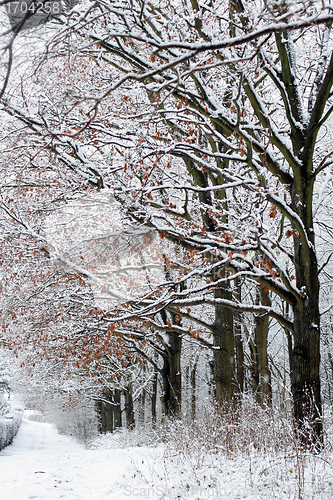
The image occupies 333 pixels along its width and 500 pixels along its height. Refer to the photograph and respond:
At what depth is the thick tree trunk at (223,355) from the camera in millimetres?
8616

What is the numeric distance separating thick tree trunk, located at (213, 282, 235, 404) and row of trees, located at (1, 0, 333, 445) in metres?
0.03

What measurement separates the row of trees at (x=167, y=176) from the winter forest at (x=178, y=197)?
0.05 m

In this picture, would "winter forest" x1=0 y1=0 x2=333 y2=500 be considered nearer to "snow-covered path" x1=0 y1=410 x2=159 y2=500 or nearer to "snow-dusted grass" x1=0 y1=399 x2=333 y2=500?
"snow-dusted grass" x1=0 y1=399 x2=333 y2=500

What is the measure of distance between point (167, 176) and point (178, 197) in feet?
2.31

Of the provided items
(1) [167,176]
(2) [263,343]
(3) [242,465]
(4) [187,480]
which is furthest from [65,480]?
(2) [263,343]

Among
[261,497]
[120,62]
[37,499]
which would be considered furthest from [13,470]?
[120,62]

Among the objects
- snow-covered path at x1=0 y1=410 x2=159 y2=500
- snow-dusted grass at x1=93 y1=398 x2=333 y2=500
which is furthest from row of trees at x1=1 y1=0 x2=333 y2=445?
snow-covered path at x1=0 y1=410 x2=159 y2=500

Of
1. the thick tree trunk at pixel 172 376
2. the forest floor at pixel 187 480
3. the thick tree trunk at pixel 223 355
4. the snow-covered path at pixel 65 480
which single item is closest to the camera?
the forest floor at pixel 187 480

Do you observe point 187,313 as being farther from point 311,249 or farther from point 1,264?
point 1,264

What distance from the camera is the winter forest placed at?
184 inches

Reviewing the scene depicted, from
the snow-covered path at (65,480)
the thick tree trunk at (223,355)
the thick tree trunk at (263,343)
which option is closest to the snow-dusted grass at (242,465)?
the snow-covered path at (65,480)

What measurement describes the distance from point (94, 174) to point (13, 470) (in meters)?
5.86

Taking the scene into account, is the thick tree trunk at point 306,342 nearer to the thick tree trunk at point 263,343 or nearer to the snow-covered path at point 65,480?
the snow-covered path at point 65,480

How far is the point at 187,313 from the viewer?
8.09m
